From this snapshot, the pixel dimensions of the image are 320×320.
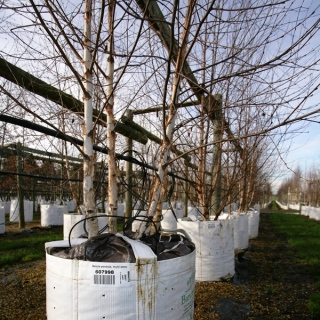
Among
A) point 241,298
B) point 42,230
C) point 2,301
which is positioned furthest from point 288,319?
point 42,230

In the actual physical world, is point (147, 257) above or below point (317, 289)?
above

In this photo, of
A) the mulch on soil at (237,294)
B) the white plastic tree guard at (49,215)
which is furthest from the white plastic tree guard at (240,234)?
the white plastic tree guard at (49,215)

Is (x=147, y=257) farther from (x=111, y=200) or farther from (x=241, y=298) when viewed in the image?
(x=241, y=298)

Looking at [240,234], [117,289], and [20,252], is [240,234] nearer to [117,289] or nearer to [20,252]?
[20,252]

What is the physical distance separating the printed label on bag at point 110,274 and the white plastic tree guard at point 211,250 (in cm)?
247

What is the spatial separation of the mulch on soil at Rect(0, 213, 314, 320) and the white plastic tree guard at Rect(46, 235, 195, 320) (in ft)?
4.68

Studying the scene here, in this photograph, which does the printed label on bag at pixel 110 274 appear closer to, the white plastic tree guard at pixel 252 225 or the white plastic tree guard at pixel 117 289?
the white plastic tree guard at pixel 117 289

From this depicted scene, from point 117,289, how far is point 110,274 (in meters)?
0.07

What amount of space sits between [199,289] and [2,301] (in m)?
2.11

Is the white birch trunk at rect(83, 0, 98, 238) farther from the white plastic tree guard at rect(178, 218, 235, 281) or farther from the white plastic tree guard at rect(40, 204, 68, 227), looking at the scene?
the white plastic tree guard at rect(40, 204, 68, 227)

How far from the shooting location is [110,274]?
4.35 ft

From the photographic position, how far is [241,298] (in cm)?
326

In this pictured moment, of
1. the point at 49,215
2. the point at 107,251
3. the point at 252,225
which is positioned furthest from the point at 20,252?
the point at 252,225

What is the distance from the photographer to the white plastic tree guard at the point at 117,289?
1326mm
